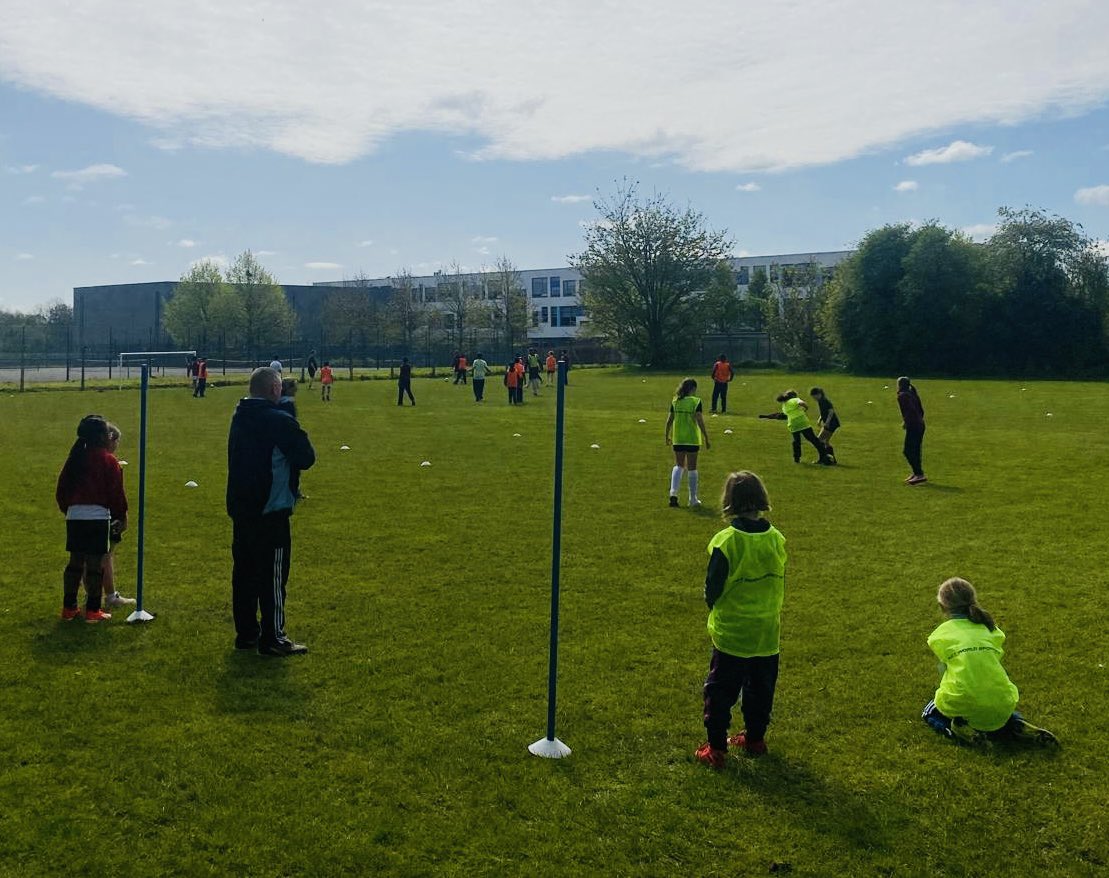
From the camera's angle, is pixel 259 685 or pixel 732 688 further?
pixel 259 685

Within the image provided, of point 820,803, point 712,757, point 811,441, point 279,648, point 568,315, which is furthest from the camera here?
point 568,315

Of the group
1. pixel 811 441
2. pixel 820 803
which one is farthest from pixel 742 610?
pixel 811 441

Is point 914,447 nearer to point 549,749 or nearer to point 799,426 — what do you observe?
point 799,426

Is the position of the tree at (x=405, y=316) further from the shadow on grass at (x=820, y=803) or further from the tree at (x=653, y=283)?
the shadow on grass at (x=820, y=803)

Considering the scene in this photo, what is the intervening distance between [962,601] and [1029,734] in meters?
0.81

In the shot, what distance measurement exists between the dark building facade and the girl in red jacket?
307ft

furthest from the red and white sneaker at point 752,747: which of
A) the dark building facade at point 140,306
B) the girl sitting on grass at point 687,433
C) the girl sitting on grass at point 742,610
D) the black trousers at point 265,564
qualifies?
the dark building facade at point 140,306

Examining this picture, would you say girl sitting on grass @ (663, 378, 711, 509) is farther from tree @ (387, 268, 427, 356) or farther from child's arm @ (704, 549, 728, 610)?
tree @ (387, 268, 427, 356)

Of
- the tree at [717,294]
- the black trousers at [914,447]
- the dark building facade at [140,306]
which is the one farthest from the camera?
the dark building facade at [140,306]

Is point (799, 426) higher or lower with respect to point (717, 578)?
higher

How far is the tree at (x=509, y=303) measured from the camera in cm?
8706

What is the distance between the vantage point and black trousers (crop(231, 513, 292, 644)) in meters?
7.01

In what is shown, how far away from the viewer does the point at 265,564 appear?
7.03 meters

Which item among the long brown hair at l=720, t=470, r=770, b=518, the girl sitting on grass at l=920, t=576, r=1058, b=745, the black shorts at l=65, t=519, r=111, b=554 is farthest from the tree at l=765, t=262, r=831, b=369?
the long brown hair at l=720, t=470, r=770, b=518
